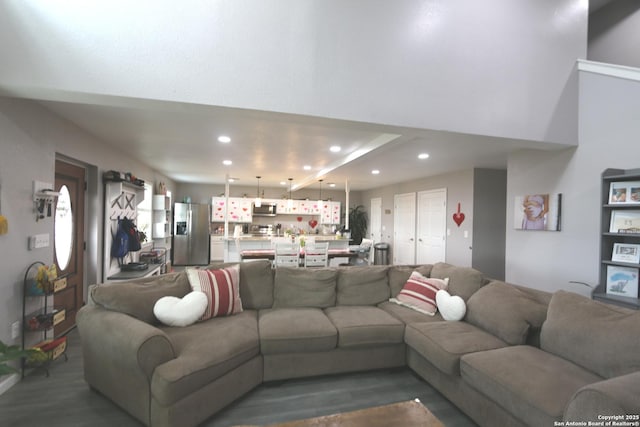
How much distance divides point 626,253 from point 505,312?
1541 mm

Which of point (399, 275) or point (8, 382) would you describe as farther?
point (399, 275)

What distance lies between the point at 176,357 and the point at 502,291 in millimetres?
2617

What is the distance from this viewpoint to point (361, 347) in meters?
2.54

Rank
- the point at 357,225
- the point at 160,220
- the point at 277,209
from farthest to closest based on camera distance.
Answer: the point at 357,225 → the point at 277,209 → the point at 160,220

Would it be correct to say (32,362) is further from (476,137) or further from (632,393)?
(476,137)

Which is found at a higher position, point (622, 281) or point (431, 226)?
point (431, 226)

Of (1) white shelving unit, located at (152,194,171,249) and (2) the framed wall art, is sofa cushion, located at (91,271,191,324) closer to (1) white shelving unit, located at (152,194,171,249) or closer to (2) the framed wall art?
(2) the framed wall art

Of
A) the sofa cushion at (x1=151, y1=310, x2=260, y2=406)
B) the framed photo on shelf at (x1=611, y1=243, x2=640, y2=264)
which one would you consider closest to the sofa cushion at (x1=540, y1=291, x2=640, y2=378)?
the framed photo on shelf at (x1=611, y1=243, x2=640, y2=264)

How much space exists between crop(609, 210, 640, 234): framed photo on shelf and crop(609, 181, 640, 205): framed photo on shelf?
0.12m

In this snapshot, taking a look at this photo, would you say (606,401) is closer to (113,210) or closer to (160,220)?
(113,210)

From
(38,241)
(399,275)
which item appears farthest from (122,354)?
(399,275)

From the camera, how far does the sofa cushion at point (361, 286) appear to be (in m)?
3.14

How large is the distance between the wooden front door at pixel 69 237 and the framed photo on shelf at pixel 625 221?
18.2 ft

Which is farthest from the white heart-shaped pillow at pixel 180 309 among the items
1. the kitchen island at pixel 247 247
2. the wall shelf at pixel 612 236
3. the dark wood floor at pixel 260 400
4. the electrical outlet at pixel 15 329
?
the wall shelf at pixel 612 236
